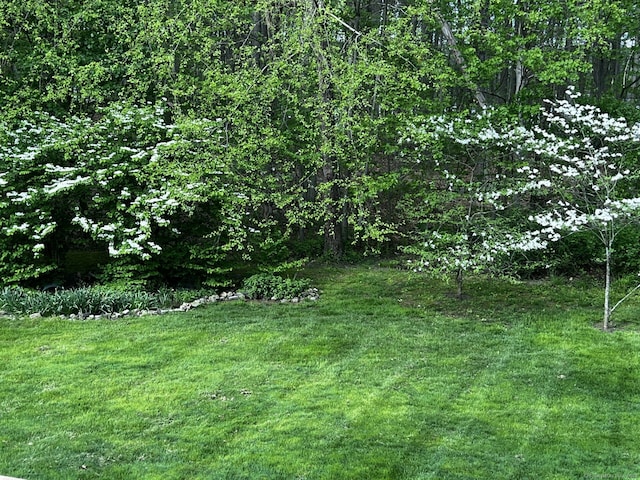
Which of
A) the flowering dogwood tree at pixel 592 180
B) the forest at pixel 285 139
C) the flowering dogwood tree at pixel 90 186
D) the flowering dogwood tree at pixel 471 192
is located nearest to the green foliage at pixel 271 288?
the forest at pixel 285 139

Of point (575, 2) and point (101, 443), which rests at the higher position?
point (575, 2)

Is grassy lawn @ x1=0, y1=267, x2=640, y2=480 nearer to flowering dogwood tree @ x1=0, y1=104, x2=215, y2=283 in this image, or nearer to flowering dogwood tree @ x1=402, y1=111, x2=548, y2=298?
flowering dogwood tree @ x1=402, y1=111, x2=548, y2=298

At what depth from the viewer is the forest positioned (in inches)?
296

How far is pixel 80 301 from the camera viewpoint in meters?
7.52

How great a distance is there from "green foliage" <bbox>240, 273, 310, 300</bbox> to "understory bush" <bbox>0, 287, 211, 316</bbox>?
3.45 ft

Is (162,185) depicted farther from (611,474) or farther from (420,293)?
(611,474)

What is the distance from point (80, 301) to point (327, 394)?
395 cm

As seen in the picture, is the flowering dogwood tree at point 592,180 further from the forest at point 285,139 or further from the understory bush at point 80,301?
the understory bush at point 80,301

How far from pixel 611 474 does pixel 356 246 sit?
8.12 metres

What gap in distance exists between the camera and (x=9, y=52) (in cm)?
955

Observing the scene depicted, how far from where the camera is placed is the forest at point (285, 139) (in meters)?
7.52

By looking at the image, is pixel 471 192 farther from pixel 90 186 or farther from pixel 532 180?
pixel 90 186

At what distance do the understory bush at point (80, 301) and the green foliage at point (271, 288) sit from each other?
1051 millimetres

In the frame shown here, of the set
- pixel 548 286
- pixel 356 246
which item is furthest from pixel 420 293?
pixel 356 246
